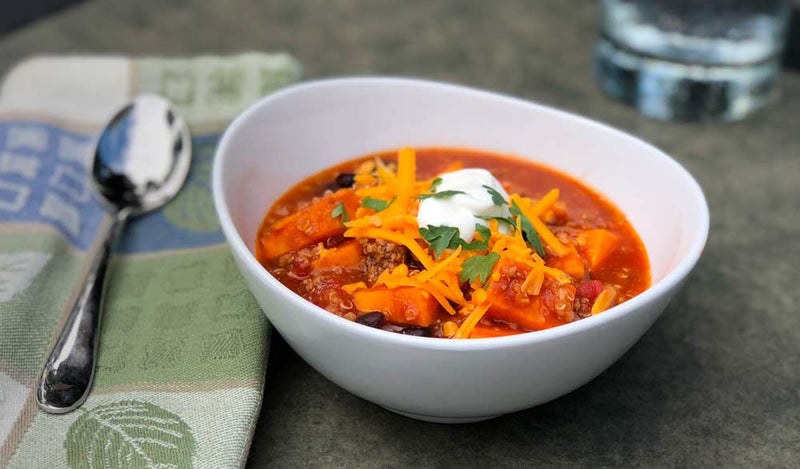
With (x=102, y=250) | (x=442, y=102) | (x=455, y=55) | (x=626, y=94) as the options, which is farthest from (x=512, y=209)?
(x=455, y=55)

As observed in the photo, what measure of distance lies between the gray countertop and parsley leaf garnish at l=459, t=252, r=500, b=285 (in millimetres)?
384

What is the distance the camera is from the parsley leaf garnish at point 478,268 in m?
1.88

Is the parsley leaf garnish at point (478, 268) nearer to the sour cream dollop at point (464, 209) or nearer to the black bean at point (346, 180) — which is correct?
the sour cream dollop at point (464, 209)

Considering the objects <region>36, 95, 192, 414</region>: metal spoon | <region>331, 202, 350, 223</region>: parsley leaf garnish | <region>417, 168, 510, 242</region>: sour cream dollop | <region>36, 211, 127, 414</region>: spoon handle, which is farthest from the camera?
<region>36, 95, 192, 414</region>: metal spoon

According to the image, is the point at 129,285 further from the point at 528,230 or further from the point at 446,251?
the point at 528,230

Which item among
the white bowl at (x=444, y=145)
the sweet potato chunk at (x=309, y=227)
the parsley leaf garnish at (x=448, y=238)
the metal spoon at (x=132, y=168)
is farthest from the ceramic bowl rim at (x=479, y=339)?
the metal spoon at (x=132, y=168)

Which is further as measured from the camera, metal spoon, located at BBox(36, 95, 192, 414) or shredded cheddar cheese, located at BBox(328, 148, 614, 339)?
metal spoon, located at BBox(36, 95, 192, 414)

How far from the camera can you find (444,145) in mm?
2758

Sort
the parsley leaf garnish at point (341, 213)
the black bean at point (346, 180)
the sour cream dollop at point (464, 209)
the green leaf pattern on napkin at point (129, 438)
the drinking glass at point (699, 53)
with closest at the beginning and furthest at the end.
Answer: the green leaf pattern on napkin at point (129, 438)
the sour cream dollop at point (464, 209)
the parsley leaf garnish at point (341, 213)
the black bean at point (346, 180)
the drinking glass at point (699, 53)

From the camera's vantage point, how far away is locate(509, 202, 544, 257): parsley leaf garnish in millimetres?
2092

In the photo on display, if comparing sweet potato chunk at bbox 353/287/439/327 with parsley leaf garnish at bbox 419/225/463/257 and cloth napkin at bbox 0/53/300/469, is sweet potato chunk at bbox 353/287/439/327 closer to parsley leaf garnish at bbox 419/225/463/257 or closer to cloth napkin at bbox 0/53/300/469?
parsley leaf garnish at bbox 419/225/463/257

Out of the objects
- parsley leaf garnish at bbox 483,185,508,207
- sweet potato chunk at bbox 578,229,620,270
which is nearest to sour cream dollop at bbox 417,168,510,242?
parsley leaf garnish at bbox 483,185,508,207

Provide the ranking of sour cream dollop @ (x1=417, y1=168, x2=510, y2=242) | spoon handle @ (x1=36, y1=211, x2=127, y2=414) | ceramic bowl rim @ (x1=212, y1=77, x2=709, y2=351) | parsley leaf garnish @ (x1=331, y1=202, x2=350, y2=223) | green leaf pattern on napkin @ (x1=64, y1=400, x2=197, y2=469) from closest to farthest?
ceramic bowl rim @ (x1=212, y1=77, x2=709, y2=351) → green leaf pattern on napkin @ (x1=64, y1=400, x2=197, y2=469) → spoon handle @ (x1=36, y1=211, x2=127, y2=414) → sour cream dollop @ (x1=417, y1=168, x2=510, y2=242) → parsley leaf garnish @ (x1=331, y1=202, x2=350, y2=223)

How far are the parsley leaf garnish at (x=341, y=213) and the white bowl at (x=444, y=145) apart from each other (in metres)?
0.26
